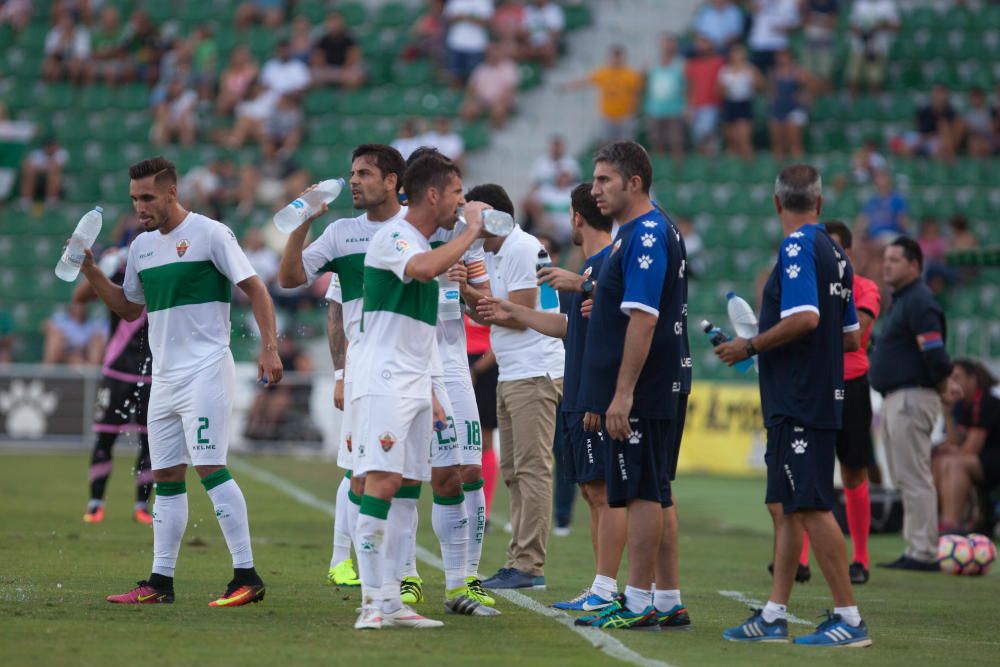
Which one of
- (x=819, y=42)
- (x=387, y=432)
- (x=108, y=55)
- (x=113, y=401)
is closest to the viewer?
(x=387, y=432)

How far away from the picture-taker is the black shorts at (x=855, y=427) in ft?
34.6

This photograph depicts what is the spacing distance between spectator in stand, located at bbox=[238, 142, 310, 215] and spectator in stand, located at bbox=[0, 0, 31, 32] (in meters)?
6.50

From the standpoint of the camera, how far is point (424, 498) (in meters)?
16.1

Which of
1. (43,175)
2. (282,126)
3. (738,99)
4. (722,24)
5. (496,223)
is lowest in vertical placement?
(496,223)

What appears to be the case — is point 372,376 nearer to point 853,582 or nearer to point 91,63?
point 853,582

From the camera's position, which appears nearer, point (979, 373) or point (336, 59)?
point (979, 373)

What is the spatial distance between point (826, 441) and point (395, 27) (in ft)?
71.0

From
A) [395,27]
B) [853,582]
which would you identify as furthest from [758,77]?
[853,582]

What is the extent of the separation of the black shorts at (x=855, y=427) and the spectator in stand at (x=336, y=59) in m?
17.5

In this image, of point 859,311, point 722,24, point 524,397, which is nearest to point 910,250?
point 859,311

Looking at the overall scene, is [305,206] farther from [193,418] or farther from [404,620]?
[404,620]

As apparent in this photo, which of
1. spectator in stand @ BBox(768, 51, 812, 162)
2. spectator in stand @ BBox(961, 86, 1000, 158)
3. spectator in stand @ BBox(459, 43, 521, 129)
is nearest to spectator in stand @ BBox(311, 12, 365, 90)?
spectator in stand @ BBox(459, 43, 521, 129)

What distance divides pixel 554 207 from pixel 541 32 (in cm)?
484

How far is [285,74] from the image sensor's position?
86.1ft
